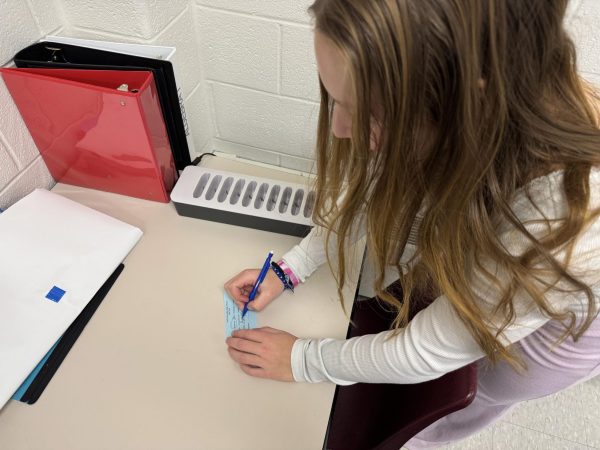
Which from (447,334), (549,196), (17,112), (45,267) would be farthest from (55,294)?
(549,196)

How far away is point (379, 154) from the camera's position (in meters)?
0.45

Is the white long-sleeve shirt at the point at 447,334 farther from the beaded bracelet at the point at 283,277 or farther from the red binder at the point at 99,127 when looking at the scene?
the red binder at the point at 99,127

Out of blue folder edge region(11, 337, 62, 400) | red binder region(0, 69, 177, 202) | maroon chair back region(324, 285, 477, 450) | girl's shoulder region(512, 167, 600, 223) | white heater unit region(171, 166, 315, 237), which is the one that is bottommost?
maroon chair back region(324, 285, 477, 450)

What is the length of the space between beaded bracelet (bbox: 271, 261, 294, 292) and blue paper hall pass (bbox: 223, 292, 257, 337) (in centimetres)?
7

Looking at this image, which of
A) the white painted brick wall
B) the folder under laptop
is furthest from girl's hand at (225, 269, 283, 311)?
the white painted brick wall

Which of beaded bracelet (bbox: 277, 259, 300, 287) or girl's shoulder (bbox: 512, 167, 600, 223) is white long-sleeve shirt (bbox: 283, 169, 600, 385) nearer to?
girl's shoulder (bbox: 512, 167, 600, 223)

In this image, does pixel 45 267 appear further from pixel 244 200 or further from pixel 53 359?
pixel 244 200

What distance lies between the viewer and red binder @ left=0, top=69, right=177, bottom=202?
2.14 ft

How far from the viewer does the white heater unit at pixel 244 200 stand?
30.6 inches

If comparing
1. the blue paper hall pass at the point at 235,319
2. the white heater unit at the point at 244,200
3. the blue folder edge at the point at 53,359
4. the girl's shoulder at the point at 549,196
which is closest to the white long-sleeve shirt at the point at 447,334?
the girl's shoulder at the point at 549,196

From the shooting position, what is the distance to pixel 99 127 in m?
0.70

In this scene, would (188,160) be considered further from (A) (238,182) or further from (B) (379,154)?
(B) (379,154)

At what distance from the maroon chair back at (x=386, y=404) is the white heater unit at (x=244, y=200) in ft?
0.89

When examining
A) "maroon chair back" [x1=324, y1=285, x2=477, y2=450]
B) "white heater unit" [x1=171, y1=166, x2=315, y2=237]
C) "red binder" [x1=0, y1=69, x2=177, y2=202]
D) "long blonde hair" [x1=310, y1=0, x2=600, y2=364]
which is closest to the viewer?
"long blonde hair" [x1=310, y1=0, x2=600, y2=364]
